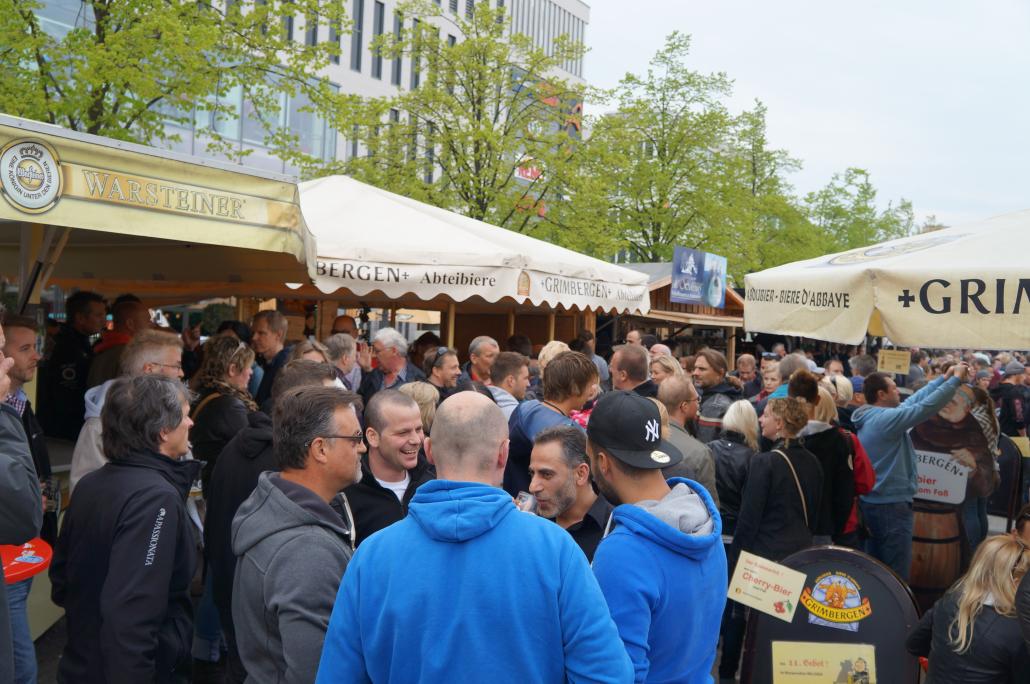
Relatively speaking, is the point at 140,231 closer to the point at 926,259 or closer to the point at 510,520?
the point at 510,520

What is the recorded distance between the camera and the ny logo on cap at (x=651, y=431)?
8.50 ft

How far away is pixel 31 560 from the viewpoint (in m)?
3.72

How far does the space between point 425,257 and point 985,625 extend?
15.5ft

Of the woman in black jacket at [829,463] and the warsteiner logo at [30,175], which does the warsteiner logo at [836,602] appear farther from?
the warsteiner logo at [30,175]

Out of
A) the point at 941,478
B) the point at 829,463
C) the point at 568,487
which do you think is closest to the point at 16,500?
the point at 568,487

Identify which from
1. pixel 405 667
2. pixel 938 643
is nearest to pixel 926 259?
pixel 938 643

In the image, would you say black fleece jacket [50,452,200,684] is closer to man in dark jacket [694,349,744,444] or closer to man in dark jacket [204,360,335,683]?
man in dark jacket [204,360,335,683]

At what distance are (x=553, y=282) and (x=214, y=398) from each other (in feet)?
12.4

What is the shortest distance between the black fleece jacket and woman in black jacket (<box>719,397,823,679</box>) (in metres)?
3.27

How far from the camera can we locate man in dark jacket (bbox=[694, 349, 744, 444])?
6762 millimetres

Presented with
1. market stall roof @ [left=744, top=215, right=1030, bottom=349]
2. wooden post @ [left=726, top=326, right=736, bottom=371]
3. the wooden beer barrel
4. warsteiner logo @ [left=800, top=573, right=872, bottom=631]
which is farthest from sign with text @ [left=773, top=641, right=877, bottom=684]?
wooden post @ [left=726, top=326, right=736, bottom=371]

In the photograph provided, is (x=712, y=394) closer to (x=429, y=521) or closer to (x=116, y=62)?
(x=429, y=521)

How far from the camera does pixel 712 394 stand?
23.2ft

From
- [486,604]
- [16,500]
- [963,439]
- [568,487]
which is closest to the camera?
[486,604]
